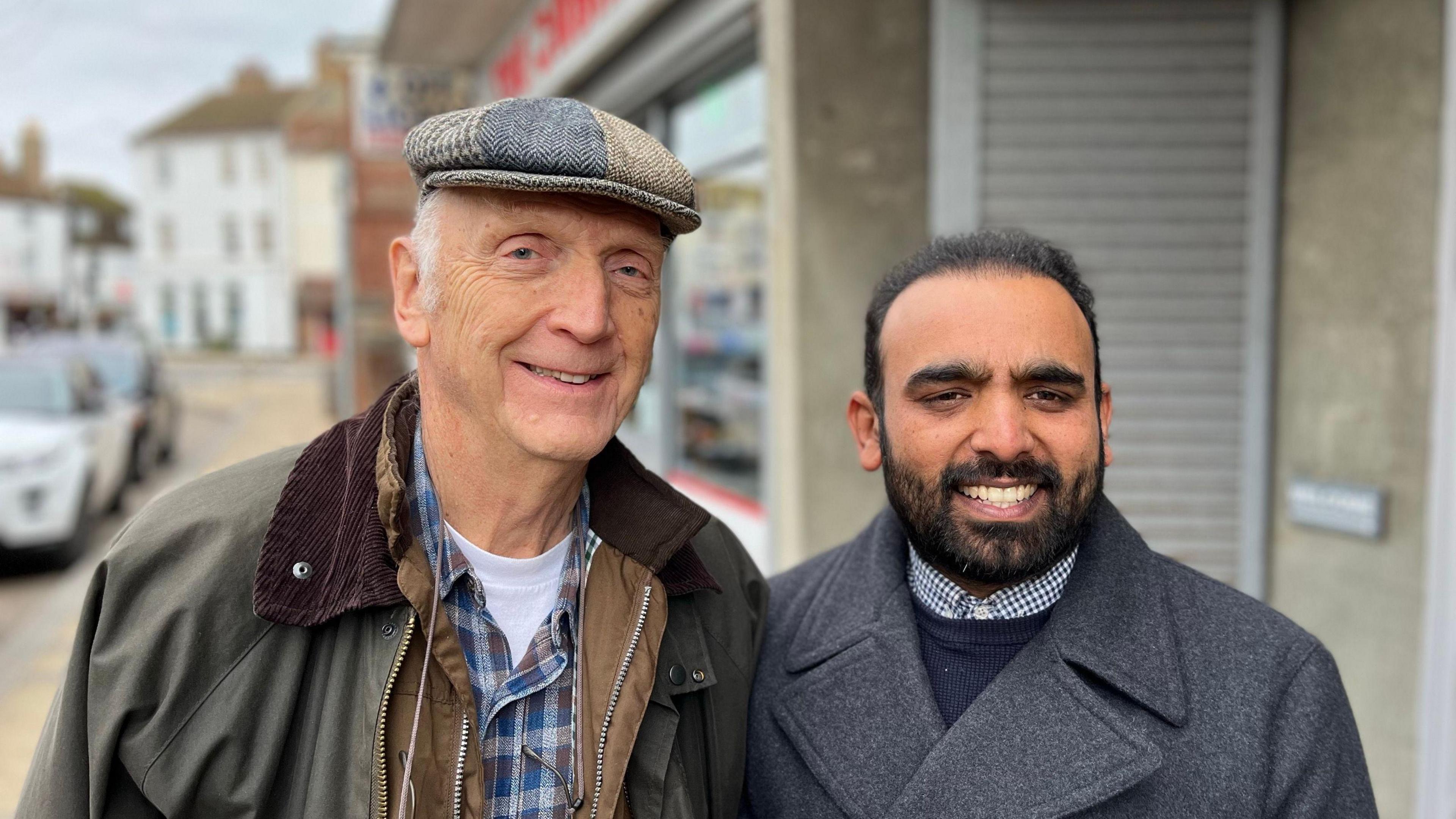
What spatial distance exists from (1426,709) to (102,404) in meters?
9.39

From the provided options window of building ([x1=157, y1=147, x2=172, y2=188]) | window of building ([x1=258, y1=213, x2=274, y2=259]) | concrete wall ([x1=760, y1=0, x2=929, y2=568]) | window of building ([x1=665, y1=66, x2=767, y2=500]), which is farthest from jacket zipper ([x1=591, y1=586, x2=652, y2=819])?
window of building ([x1=157, y1=147, x2=172, y2=188])

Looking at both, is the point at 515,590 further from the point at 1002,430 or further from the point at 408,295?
the point at 1002,430

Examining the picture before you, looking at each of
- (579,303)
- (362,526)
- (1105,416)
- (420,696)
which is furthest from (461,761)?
(1105,416)

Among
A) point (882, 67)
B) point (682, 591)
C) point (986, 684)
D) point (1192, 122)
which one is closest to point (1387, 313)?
point (1192, 122)

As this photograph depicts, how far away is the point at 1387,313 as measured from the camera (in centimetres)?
335

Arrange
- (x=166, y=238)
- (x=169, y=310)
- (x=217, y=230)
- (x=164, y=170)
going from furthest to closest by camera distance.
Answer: (x=169, y=310), (x=166, y=238), (x=164, y=170), (x=217, y=230)

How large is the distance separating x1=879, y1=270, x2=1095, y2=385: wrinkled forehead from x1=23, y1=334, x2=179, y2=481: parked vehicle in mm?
10121

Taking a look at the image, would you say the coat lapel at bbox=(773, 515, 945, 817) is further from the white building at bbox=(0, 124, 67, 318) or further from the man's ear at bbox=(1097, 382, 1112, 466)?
the white building at bbox=(0, 124, 67, 318)

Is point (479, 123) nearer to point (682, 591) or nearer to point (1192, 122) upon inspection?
point (682, 591)

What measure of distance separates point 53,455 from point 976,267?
26.2 ft

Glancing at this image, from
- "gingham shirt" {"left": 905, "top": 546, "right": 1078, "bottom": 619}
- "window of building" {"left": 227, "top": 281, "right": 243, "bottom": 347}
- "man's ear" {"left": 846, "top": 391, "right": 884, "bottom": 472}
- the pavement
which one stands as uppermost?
"window of building" {"left": 227, "top": 281, "right": 243, "bottom": 347}

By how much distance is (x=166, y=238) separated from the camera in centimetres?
4666

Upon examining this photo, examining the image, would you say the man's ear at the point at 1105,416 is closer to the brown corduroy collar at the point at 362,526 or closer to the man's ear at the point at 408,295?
the brown corduroy collar at the point at 362,526

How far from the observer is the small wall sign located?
338 cm
